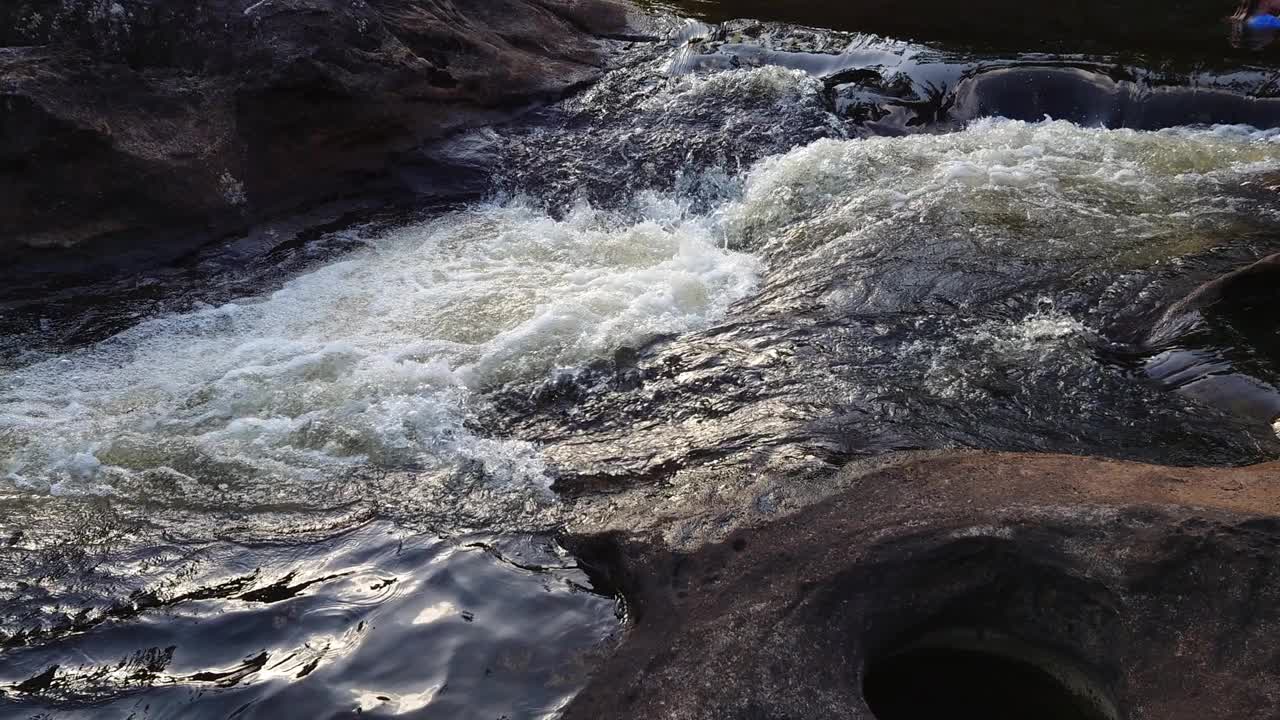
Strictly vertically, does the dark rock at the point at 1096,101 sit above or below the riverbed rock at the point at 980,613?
above

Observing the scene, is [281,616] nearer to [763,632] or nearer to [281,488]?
[281,488]

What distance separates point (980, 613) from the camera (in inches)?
121

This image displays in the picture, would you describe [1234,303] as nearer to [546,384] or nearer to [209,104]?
[546,384]

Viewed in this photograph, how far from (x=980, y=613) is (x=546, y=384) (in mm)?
2584

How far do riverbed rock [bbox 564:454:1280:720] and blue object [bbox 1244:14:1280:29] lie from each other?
7.13 metres

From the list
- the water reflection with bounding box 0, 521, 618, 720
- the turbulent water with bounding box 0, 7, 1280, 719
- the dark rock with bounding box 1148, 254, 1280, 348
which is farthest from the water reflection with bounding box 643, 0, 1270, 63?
the water reflection with bounding box 0, 521, 618, 720

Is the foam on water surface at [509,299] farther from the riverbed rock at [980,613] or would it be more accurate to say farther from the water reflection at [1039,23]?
the water reflection at [1039,23]

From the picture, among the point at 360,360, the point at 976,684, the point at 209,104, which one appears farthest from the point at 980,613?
the point at 209,104

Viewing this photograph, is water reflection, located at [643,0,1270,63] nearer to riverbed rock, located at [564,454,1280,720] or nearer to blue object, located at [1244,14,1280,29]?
blue object, located at [1244,14,1280,29]

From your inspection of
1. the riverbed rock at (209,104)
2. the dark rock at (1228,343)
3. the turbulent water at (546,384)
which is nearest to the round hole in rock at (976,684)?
the turbulent water at (546,384)

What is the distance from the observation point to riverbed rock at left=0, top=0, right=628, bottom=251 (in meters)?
6.16

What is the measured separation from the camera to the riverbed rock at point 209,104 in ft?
20.2

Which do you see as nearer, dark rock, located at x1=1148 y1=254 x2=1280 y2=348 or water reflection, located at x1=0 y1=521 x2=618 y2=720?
water reflection, located at x1=0 y1=521 x2=618 y2=720

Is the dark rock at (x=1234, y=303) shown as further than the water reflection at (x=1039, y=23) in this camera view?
No
